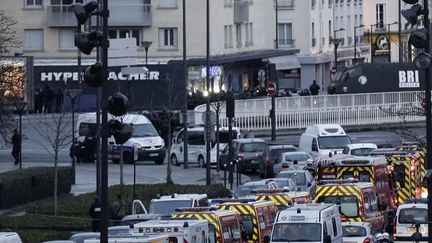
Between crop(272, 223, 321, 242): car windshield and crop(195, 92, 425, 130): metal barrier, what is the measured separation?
39505 millimetres

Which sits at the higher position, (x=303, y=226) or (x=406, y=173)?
(x=406, y=173)

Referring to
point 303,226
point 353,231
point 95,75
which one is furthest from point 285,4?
point 95,75

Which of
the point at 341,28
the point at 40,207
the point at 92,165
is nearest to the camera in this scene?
the point at 40,207

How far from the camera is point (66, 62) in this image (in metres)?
82.6

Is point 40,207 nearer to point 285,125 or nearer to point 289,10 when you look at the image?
point 285,125

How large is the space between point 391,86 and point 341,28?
24.0 metres

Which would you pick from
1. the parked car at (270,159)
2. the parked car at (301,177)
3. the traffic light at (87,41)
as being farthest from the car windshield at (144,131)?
the traffic light at (87,41)

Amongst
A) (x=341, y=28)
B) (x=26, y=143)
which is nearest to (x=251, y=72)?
(x=341, y=28)

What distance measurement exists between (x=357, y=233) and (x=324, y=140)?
25.2 metres

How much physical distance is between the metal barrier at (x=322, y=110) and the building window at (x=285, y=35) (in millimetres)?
22688

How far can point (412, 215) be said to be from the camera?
122 feet

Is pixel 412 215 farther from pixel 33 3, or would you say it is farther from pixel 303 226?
pixel 33 3

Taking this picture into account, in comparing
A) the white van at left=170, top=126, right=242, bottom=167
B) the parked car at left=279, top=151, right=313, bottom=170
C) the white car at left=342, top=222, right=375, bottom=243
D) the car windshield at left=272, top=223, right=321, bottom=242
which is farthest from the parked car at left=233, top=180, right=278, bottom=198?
the white van at left=170, top=126, right=242, bottom=167

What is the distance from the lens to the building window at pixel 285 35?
100375 mm
